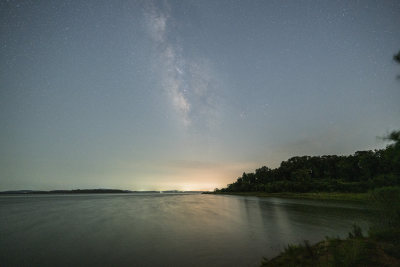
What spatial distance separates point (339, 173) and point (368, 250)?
145267 millimetres

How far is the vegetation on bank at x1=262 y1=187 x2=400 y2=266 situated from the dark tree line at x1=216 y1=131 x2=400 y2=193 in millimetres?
3881

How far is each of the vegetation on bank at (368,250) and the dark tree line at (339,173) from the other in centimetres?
388

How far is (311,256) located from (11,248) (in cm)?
2467

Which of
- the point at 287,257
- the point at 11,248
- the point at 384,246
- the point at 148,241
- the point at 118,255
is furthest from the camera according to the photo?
the point at 148,241

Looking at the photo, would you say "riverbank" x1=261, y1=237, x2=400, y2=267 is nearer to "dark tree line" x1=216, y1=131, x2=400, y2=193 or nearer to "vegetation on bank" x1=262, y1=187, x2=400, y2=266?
"vegetation on bank" x1=262, y1=187, x2=400, y2=266

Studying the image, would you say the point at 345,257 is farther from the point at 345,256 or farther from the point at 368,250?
the point at 368,250

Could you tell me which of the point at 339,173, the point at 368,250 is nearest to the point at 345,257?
the point at 368,250

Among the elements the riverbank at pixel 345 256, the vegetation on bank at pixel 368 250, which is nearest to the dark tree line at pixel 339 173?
the vegetation on bank at pixel 368 250

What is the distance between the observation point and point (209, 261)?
13.8m

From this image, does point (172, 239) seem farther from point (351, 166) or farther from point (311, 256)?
point (351, 166)

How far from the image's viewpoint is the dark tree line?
78938 millimetres

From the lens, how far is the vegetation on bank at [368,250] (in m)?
9.04

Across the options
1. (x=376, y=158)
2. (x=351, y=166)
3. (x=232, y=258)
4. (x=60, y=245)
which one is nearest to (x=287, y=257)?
(x=232, y=258)

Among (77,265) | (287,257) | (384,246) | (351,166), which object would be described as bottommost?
(77,265)
